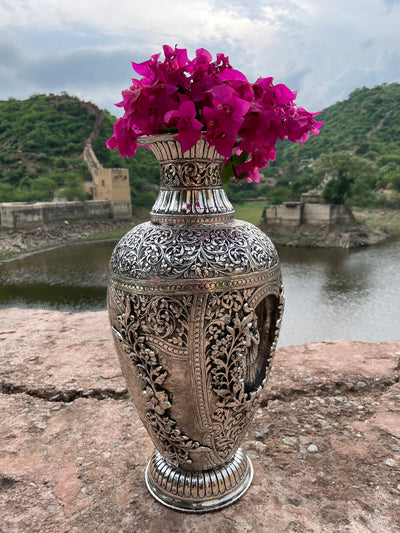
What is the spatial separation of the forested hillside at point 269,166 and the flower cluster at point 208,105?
63.4 feet

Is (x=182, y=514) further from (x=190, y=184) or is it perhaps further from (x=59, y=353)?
(x=59, y=353)

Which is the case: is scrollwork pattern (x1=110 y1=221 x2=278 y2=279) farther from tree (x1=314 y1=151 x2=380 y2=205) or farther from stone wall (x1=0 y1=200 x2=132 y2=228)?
tree (x1=314 y1=151 x2=380 y2=205)

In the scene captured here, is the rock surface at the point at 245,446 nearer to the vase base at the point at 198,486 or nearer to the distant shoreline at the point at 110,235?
the vase base at the point at 198,486

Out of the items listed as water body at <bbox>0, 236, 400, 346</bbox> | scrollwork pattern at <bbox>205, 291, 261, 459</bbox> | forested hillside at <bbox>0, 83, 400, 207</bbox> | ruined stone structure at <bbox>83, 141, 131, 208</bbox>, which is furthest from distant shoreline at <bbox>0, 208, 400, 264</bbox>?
scrollwork pattern at <bbox>205, 291, 261, 459</bbox>

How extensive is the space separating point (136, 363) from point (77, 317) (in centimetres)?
270

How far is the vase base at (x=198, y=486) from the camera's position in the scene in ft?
5.84

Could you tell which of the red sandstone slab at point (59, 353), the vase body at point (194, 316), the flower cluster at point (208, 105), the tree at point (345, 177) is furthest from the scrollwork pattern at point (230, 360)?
the tree at point (345, 177)

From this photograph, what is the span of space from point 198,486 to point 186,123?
1.48m

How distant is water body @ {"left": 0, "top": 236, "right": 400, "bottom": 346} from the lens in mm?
8086

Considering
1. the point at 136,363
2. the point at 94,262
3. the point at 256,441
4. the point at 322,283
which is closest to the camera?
the point at 136,363

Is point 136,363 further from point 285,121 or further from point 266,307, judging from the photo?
point 285,121

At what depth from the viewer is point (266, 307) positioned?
175cm

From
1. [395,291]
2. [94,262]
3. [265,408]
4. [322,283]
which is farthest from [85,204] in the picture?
[265,408]

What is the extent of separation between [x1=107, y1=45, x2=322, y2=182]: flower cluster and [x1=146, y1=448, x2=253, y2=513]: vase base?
136 cm
